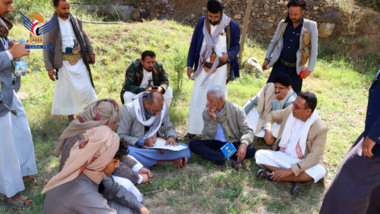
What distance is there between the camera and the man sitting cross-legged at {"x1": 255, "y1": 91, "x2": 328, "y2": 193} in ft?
11.6

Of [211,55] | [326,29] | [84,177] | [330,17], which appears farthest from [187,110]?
[330,17]

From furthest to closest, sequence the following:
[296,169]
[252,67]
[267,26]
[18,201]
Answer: [267,26]
[252,67]
[296,169]
[18,201]

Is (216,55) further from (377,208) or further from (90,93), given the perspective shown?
(377,208)

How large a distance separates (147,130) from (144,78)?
1.02 metres

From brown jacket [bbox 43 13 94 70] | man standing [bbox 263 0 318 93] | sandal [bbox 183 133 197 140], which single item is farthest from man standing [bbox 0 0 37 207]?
man standing [bbox 263 0 318 93]

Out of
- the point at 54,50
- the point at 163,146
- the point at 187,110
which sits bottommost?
the point at 187,110

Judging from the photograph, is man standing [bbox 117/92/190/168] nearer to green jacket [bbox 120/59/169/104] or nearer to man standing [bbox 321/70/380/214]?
green jacket [bbox 120/59/169/104]

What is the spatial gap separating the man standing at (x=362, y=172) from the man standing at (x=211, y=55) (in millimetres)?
2219

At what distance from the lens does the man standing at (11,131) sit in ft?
9.40

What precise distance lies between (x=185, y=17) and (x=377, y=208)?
9799 mm

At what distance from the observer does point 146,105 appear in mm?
3887

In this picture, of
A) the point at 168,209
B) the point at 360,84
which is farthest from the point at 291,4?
the point at 360,84

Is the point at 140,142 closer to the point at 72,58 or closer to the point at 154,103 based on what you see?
the point at 154,103

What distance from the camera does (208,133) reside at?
4.16m
